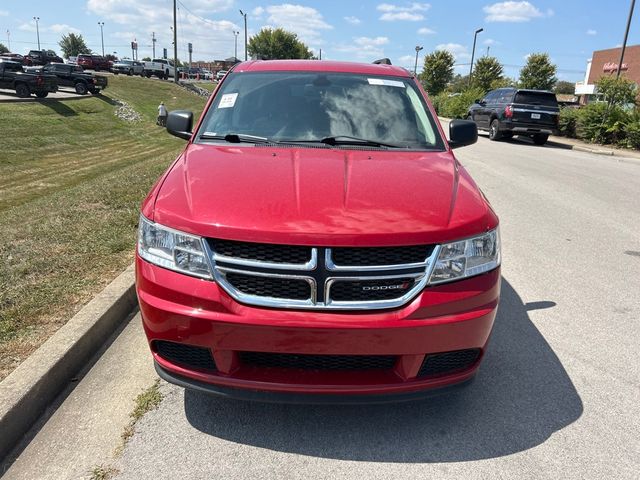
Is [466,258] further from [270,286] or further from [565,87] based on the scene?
[565,87]

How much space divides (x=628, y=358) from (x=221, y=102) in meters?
3.42

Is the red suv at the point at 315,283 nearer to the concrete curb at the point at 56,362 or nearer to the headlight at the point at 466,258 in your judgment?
the headlight at the point at 466,258

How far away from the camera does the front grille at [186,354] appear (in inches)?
93.7

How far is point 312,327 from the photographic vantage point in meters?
2.20

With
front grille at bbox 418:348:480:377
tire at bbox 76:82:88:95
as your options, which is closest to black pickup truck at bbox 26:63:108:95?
tire at bbox 76:82:88:95

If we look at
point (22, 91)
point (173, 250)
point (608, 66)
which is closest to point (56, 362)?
point (173, 250)

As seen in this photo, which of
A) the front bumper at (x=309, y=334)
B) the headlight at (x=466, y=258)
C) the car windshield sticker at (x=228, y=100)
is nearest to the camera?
the front bumper at (x=309, y=334)

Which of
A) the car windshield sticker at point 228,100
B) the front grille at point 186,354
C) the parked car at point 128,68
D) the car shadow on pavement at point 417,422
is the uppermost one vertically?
the parked car at point 128,68

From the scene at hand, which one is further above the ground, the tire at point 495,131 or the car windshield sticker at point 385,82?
the car windshield sticker at point 385,82

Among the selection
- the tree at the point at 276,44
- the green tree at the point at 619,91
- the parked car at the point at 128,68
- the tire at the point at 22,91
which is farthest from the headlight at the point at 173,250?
the tree at the point at 276,44

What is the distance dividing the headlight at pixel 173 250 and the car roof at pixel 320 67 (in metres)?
2.13

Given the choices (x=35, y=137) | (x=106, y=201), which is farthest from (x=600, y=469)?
(x=35, y=137)

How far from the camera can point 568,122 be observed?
2198 cm

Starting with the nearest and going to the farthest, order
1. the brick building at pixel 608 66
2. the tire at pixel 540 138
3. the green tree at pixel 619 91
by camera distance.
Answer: the tire at pixel 540 138
the green tree at pixel 619 91
the brick building at pixel 608 66
